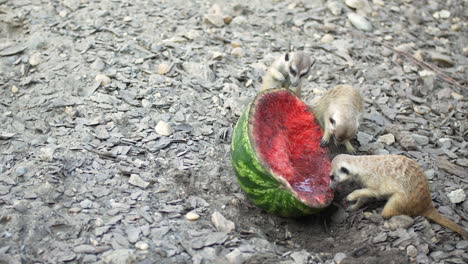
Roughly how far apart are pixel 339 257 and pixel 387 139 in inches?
65.6

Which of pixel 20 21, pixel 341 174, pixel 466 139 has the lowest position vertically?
pixel 466 139

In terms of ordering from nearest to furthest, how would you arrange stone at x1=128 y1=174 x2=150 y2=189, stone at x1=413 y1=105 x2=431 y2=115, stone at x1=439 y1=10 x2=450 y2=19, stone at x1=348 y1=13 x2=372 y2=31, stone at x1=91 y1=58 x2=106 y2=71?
1. stone at x1=128 y1=174 x2=150 y2=189
2. stone at x1=91 y1=58 x2=106 y2=71
3. stone at x1=413 y1=105 x2=431 y2=115
4. stone at x1=348 y1=13 x2=372 y2=31
5. stone at x1=439 y1=10 x2=450 y2=19

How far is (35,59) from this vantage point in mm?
5352

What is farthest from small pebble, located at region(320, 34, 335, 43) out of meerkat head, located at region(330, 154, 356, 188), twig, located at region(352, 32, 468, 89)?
meerkat head, located at region(330, 154, 356, 188)

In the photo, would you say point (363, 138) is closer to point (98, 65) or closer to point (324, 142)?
point (324, 142)

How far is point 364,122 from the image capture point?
5195 millimetres

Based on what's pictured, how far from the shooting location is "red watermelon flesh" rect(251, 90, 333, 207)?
3980 mm

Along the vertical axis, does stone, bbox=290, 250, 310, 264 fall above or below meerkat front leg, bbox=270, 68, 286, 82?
below

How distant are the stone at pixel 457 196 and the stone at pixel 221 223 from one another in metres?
1.76

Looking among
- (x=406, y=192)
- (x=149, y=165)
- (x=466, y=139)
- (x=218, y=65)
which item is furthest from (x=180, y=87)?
(x=466, y=139)

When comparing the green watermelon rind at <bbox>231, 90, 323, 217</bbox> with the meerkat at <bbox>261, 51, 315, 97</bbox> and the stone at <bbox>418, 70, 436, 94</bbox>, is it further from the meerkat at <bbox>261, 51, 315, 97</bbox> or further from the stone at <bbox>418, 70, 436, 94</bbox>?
the stone at <bbox>418, 70, 436, 94</bbox>

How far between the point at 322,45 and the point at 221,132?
2.00 m

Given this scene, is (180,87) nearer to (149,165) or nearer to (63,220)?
(149,165)

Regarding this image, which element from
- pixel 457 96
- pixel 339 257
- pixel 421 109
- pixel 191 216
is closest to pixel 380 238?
pixel 339 257
